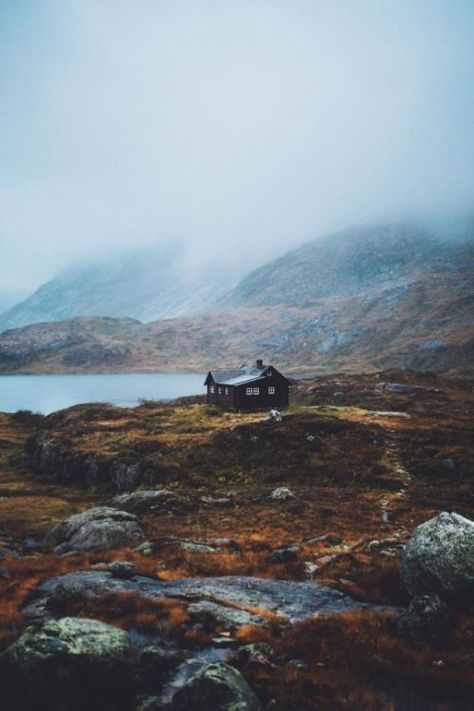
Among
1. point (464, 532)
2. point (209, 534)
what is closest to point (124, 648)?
point (464, 532)

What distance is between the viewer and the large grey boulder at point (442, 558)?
19.5 m

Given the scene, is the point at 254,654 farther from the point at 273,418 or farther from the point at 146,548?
the point at 273,418

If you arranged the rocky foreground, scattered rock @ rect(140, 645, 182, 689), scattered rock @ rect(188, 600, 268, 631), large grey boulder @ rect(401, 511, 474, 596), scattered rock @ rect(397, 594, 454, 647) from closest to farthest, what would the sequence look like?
the rocky foreground, scattered rock @ rect(140, 645, 182, 689), scattered rock @ rect(397, 594, 454, 647), scattered rock @ rect(188, 600, 268, 631), large grey boulder @ rect(401, 511, 474, 596)

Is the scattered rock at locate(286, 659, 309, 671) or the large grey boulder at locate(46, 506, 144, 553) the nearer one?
the scattered rock at locate(286, 659, 309, 671)

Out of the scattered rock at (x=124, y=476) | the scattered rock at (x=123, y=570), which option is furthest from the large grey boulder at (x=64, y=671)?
the scattered rock at (x=124, y=476)

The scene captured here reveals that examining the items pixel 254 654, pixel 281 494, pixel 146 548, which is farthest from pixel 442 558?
pixel 281 494

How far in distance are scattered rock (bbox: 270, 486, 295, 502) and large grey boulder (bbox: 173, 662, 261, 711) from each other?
33.1 m

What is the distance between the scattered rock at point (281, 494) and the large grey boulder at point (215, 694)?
33.1 meters

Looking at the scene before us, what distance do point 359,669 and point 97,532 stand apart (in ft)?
76.9

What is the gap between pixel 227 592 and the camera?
22438 mm

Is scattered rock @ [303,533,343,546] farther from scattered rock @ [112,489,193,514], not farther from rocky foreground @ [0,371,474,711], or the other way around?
scattered rock @ [112,489,193,514]

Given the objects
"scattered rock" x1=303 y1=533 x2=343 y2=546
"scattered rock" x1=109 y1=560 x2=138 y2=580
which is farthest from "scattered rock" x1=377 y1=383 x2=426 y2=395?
"scattered rock" x1=109 y1=560 x2=138 y2=580

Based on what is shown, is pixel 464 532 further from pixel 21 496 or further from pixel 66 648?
pixel 21 496

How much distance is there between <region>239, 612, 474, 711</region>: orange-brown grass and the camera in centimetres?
1430
